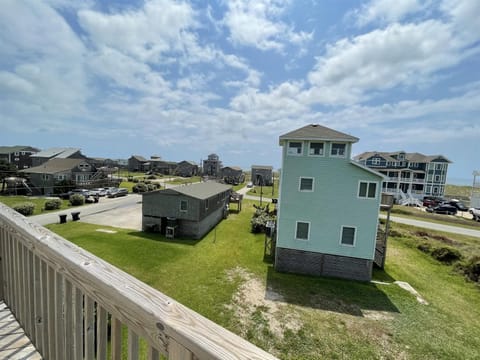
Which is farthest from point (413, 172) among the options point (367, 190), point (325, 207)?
point (325, 207)

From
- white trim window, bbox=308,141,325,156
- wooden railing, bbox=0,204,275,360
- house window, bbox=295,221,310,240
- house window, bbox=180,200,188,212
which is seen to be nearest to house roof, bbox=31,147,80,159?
house window, bbox=180,200,188,212

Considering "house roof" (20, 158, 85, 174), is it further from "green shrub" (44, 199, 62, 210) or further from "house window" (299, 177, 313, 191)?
"house window" (299, 177, 313, 191)

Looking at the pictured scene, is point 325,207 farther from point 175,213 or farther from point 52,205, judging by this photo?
point 52,205

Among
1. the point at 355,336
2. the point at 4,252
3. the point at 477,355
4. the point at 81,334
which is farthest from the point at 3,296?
the point at 477,355

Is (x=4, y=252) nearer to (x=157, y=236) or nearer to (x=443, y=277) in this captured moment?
(x=157, y=236)

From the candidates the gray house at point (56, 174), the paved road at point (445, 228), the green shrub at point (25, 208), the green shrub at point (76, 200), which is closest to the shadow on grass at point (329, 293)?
the paved road at point (445, 228)

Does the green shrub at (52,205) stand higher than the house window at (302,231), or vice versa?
the house window at (302,231)

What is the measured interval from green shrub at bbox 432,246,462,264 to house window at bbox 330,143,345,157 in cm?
1249

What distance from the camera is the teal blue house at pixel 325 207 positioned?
12609 mm

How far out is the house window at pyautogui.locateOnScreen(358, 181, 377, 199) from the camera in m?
12.5

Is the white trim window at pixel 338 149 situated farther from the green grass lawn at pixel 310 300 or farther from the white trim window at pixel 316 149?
the green grass lawn at pixel 310 300

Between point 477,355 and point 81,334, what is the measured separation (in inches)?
514

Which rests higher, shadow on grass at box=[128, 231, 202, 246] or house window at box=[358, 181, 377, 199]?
house window at box=[358, 181, 377, 199]

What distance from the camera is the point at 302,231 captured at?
1345 centimetres
